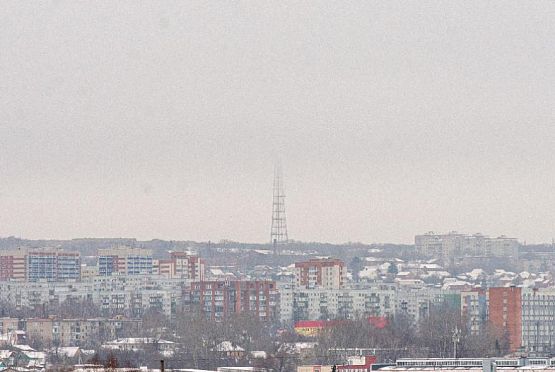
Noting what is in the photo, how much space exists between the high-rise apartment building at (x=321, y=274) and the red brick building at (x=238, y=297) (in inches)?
525

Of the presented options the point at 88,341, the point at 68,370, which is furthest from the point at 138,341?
the point at 68,370

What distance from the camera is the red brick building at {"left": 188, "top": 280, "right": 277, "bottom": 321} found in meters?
102

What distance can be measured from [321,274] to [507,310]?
3729cm

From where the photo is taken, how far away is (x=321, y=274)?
12431cm

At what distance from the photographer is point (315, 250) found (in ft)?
521

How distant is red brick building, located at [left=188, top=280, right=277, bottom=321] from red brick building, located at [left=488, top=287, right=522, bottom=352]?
14.1m

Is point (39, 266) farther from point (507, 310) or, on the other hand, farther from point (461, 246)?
point (507, 310)

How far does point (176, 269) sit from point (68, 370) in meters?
86.7

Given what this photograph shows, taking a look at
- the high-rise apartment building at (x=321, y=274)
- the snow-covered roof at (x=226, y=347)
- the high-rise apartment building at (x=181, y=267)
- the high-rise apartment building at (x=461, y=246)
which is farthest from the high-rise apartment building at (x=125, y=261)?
the snow-covered roof at (x=226, y=347)

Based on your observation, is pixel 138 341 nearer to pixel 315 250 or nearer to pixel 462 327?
pixel 462 327

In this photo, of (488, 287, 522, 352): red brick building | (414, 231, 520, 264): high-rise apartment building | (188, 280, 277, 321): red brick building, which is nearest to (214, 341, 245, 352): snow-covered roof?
(488, 287, 522, 352): red brick building

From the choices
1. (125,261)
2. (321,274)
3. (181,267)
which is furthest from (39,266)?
(321,274)

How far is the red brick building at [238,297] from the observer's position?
10188 cm

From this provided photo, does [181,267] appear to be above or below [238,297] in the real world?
above
